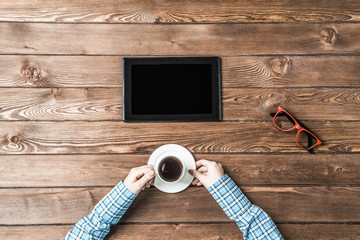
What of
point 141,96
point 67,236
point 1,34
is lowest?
point 67,236

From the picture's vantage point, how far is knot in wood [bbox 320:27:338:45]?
1136 mm

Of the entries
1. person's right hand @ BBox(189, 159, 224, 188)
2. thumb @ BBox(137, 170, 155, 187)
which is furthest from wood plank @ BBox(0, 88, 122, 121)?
person's right hand @ BBox(189, 159, 224, 188)

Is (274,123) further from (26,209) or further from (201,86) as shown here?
(26,209)

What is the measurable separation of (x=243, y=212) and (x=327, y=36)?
790mm

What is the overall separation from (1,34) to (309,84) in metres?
1.27

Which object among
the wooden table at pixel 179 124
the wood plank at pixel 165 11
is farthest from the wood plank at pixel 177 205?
the wood plank at pixel 165 11

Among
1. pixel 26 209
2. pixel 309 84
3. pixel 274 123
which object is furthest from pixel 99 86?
pixel 309 84

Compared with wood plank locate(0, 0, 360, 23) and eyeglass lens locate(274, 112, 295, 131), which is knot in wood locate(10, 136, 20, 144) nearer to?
wood plank locate(0, 0, 360, 23)

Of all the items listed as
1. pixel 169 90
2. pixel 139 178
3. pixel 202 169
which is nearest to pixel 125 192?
pixel 139 178

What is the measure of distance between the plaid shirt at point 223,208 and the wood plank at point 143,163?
0.31ft

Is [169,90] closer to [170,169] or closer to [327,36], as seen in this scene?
[170,169]

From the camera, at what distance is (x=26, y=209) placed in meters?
1.09

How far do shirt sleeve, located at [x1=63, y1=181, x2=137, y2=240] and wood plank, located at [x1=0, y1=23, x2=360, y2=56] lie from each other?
1.83 feet

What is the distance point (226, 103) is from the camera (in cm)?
112
